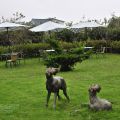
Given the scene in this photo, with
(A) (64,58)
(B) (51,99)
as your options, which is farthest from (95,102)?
(A) (64,58)

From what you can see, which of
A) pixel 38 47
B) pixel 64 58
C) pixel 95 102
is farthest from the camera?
pixel 38 47

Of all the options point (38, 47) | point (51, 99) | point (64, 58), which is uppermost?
point (64, 58)

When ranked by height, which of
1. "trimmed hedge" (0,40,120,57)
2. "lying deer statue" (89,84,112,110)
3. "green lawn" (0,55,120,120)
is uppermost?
"lying deer statue" (89,84,112,110)

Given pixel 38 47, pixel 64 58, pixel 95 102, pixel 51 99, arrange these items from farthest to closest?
pixel 38 47
pixel 64 58
pixel 51 99
pixel 95 102

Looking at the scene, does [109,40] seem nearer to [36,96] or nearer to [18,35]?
[18,35]

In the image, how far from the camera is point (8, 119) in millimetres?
9234

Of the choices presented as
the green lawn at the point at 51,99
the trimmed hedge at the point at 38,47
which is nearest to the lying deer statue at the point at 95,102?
the green lawn at the point at 51,99

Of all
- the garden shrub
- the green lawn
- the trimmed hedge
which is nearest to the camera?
the green lawn

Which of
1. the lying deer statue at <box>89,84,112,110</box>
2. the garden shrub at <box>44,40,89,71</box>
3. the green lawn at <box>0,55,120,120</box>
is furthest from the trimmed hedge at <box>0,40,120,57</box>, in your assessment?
the lying deer statue at <box>89,84,112,110</box>

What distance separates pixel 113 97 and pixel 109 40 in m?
22.6

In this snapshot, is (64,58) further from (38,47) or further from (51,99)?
(38,47)

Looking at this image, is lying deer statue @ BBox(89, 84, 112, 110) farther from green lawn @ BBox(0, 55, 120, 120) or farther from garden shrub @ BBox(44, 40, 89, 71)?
garden shrub @ BBox(44, 40, 89, 71)

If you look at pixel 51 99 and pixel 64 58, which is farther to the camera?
pixel 64 58

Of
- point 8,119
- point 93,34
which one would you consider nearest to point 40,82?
point 8,119
